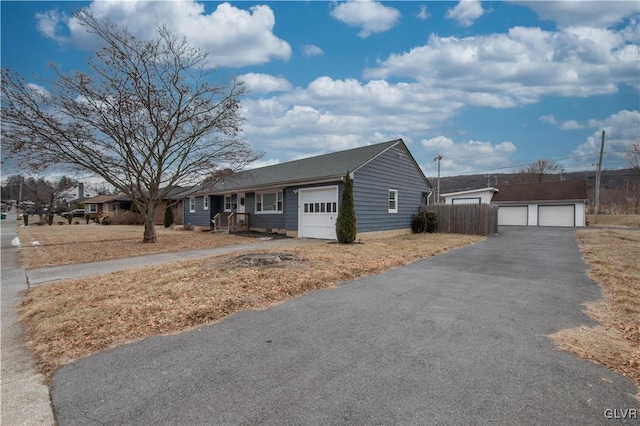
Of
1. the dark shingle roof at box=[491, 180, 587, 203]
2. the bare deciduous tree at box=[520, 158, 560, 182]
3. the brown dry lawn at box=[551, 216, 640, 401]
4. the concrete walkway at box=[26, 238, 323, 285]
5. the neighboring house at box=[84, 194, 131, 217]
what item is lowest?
the concrete walkway at box=[26, 238, 323, 285]

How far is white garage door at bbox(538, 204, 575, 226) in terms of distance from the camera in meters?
27.9

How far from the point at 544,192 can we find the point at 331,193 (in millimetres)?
24920

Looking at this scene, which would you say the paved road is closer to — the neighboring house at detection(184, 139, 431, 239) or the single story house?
the neighboring house at detection(184, 139, 431, 239)

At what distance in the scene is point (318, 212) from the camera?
1548cm

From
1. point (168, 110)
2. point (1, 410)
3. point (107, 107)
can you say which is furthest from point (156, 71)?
point (1, 410)

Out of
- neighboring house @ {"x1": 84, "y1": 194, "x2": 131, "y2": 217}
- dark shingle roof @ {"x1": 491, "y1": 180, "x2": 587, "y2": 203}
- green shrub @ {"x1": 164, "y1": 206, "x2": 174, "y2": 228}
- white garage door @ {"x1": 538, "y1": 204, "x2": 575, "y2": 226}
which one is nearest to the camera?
green shrub @ {"x1": 164, "y1": 206, "x2": 174, "y2": 228}

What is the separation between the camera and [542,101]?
17656mm

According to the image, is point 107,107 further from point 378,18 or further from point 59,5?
point 378,18

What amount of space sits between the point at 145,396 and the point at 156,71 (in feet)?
45.8

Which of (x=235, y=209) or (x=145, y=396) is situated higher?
(x=235, y=209)

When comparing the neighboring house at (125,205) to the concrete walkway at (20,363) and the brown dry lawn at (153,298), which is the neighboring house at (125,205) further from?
the brown dry lawn at (153,298)

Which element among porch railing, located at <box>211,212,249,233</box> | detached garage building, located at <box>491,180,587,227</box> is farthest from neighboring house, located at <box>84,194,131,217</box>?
detached garage building, located at <box>491,180,587,227</box>

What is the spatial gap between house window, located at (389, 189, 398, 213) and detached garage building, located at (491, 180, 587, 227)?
18584 mm

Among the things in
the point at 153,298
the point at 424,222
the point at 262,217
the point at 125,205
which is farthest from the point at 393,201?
the point at 125,205
